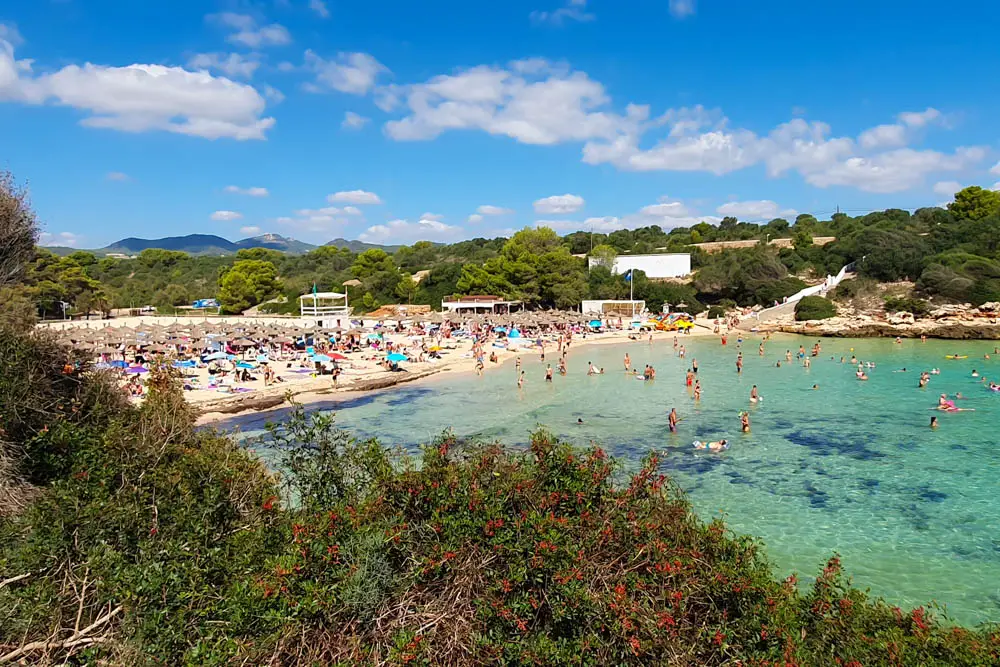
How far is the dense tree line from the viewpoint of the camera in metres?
53.0

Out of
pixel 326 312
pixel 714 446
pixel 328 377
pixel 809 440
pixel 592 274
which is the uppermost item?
pixel 592 274

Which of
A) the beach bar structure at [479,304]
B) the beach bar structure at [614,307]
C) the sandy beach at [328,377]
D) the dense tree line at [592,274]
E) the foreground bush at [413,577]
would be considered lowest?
the sandy beach at [328,377]

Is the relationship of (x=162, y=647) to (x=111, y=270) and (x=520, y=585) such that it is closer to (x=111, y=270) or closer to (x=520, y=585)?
(x=520, y=585)

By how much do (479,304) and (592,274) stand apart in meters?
18.1

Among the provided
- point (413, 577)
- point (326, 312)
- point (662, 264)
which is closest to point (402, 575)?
point (413, 577)

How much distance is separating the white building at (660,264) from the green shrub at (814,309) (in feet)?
72.7

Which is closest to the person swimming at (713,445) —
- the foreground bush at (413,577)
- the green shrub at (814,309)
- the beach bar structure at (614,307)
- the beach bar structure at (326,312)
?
the foreground bush at (413,577)

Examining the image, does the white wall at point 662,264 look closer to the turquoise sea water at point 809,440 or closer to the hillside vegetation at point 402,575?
the turquoise sea water at point 809,440

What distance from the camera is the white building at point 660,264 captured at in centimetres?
7412

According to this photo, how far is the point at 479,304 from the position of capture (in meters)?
56.2

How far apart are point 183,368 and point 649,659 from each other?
27849mm

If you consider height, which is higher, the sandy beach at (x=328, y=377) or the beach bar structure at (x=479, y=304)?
the beach bar structure at (x=479, y=304)

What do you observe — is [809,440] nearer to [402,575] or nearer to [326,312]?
[402,575]

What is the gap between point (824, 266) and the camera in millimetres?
66938
